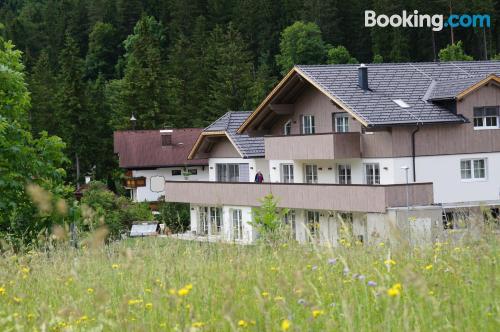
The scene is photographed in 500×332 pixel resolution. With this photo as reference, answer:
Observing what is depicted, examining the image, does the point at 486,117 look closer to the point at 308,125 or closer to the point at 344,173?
the point at 344,173

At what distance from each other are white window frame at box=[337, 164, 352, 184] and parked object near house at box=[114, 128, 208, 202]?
2957 centimetres

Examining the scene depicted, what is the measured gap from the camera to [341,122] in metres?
42.7

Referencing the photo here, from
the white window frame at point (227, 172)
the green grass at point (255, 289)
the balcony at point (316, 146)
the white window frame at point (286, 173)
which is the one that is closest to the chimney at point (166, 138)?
the white window frame at point (227, 172)

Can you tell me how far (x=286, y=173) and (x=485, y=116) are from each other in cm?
916

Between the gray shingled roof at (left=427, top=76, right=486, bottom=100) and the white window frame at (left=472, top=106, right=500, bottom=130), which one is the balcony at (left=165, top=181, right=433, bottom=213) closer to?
the gray shingled roof at (left=427, top=76, right=486, bottom=100)

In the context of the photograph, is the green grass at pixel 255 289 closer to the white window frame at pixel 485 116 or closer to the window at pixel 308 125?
the white window frame at pixel 485 116

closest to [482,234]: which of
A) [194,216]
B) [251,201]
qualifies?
[251,201]

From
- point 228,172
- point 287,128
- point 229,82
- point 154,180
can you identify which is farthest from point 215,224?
point 229,82

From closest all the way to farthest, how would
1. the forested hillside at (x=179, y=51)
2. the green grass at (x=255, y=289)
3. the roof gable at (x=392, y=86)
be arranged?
the green grass at (x=255, y=289) < the roof gable at (x=392, y=86) < the forested hillside at (x=179, y=51)

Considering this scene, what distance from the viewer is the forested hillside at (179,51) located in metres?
88.9

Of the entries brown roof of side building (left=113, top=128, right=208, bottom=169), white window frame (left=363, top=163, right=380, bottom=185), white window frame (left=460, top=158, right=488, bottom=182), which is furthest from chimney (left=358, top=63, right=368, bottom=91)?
brown roof of side building (left=113, top=128, right=208, bottom=169)

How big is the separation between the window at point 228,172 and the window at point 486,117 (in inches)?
579

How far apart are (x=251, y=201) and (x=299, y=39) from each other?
243 feet

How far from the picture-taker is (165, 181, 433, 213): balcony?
116ft
